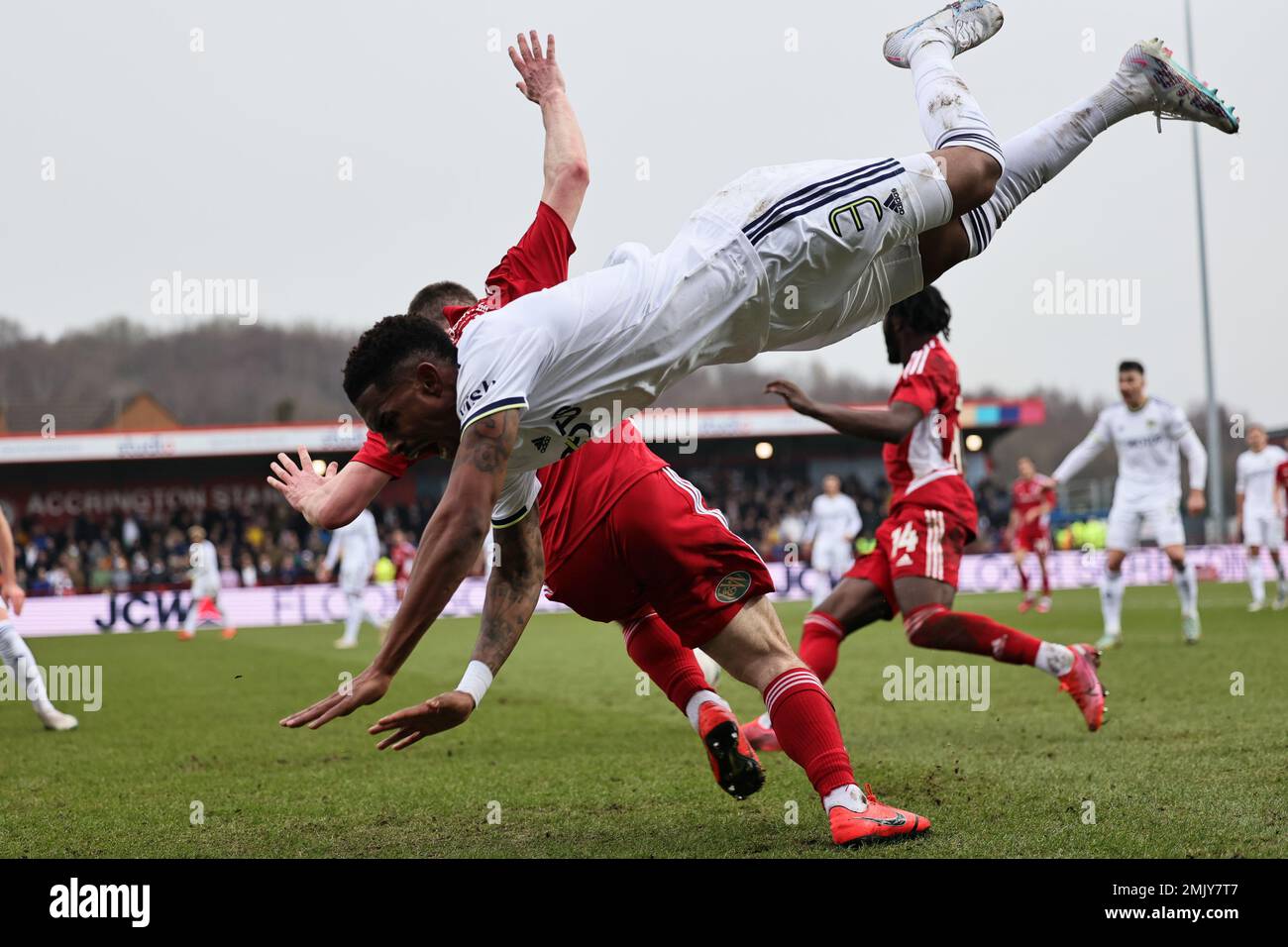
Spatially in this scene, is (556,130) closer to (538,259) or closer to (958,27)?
(538,259)

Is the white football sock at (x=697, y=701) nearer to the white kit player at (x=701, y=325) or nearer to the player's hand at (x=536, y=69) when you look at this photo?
the white kit player at (x=701, y=325)

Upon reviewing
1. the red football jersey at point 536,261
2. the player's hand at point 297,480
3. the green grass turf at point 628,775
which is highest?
the red football jersey at point 536,261

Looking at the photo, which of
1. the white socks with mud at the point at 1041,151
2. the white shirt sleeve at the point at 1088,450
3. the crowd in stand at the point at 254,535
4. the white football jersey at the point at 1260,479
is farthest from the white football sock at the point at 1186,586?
the crowd in stand at the point at 254,535

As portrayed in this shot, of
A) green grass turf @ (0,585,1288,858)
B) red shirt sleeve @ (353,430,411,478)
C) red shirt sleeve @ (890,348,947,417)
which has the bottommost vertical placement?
green grass turf @ (0,585,1288,858)

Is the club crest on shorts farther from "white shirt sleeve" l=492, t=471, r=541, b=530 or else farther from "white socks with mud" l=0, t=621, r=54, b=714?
"white socks with mud" l=0, t=621, r=54, b=714

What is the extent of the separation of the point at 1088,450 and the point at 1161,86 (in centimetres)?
779

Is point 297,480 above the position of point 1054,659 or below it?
above

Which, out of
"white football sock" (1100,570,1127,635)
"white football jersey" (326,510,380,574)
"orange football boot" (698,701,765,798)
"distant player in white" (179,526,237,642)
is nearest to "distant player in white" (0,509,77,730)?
"orange football boot" (698,701,765,798)

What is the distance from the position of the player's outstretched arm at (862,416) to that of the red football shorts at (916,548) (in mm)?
453

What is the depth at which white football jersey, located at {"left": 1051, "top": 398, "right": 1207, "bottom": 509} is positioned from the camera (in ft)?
39.2

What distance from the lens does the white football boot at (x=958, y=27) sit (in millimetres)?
4633

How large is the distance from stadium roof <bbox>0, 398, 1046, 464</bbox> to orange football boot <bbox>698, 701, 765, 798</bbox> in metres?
31.0

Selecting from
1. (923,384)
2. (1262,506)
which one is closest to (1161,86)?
(923,384)

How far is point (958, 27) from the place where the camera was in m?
4.64
